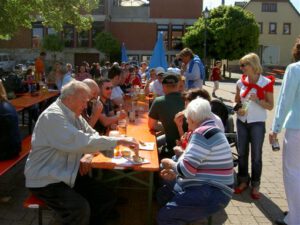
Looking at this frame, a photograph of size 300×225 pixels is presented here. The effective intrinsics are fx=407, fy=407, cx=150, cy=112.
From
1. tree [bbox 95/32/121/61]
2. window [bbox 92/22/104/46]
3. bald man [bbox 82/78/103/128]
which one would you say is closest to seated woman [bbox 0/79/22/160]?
bald man [bbox 82/78/103/128]

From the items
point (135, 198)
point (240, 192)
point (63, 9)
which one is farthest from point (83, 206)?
point (63, 9)

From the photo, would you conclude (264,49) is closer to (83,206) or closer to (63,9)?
(63,9)

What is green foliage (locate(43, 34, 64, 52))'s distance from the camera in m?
37.8

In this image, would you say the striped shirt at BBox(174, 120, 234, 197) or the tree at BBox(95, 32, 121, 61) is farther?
the tree at BBox(95, 32, 121, 61)

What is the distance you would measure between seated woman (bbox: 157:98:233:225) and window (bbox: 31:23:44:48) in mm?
40761

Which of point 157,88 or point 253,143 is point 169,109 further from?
point 157,88

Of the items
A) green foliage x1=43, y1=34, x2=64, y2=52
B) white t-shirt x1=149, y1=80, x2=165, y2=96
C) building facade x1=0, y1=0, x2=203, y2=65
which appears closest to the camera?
white t-shirt x1=149, y1=80, x2=165, y2=96

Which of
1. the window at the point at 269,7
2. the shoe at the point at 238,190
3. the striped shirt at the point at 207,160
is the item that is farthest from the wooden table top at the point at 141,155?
the window at the point at 269,7

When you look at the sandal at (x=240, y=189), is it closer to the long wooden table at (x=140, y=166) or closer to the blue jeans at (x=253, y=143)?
the blue jeans at (x=253, y=143)

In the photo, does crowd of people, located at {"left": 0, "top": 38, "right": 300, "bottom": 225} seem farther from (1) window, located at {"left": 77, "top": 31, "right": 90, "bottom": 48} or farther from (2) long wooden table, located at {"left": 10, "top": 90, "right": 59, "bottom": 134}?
(1) window, located at {"left": 77, "top": 31, "right": 90, "bottom": 48}

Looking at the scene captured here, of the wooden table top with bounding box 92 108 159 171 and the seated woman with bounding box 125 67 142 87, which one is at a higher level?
the seated woman with bounding box 125 67 142 87

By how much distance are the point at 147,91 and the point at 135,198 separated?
469cm

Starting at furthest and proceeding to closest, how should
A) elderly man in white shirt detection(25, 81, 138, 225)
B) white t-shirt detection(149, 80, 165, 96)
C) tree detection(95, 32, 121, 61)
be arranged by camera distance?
1. tree detection(95, 32, 121, 61)
2. white t-shirt detection(149, 80, 165, 96)
3. elderly man in white shirt detection(25, 81, 138, 225)

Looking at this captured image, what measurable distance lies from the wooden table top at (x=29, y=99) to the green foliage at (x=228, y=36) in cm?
2706
